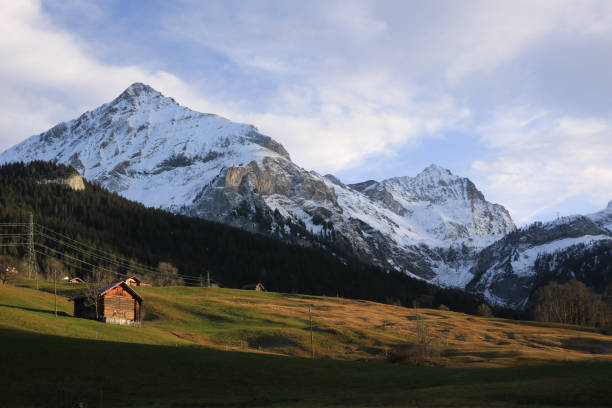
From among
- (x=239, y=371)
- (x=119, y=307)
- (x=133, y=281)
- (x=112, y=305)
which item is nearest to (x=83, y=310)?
(x=112, y=305)

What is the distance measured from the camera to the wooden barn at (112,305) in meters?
94.2

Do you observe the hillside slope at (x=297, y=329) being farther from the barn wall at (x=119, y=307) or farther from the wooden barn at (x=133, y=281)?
the barn wall at (x=119, y=307)

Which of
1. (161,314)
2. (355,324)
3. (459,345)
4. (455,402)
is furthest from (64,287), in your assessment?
(455,402)

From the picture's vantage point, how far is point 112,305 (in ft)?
315

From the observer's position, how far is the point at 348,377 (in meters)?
54.4

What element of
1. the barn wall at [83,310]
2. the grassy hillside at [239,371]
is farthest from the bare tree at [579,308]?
the barn wall at [83,310]

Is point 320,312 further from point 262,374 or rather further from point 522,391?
point 522,391

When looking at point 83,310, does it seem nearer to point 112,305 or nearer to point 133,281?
point 112,305

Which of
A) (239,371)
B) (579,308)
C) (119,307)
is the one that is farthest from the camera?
(579,308)

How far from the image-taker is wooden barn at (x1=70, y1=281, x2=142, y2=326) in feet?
309

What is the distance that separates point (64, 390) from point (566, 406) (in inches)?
1299

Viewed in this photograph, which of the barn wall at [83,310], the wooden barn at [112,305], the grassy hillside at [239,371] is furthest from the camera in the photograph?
the barn wall at [83,310]

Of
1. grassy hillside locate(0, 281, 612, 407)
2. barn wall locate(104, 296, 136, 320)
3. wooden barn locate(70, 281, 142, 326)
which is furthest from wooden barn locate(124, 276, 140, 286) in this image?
barn wall locate(104, 296, 136, 320)

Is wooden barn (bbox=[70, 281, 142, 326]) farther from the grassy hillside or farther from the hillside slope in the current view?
the hillside slope
